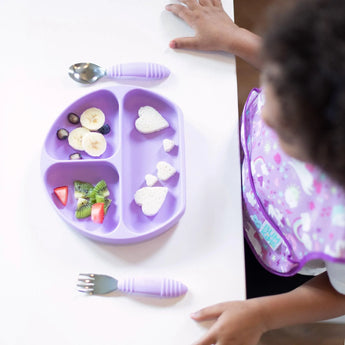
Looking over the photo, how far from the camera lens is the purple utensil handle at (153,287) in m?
0.58

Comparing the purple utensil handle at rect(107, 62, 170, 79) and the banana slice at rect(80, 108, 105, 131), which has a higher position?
the purple utensil handle at rect(107, 62, 170, 79)

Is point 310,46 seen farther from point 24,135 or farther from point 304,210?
point 24,135

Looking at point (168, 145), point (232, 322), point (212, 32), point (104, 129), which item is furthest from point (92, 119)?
point (232, 322)

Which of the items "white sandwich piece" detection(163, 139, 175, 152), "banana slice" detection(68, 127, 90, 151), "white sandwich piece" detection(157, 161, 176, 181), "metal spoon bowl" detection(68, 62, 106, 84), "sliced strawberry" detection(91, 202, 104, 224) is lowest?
"sliced strawberry" detection(91, 202, 104, 224)

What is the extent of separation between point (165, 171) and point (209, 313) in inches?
8.2

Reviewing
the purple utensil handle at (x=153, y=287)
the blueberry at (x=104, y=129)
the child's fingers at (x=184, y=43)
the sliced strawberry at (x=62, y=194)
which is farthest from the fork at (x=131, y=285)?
the child's fingers at (x=184, y=43)

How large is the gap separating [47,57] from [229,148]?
0.33 meters

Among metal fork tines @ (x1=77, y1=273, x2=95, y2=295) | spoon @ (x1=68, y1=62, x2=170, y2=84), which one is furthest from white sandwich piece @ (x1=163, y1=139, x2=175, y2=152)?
metal fork tines @ (x1=77, y1=273, x2=95, y2=295)

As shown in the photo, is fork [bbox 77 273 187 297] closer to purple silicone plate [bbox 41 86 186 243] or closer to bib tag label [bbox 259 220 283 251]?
purple silicone plate [bbox 41 86 186 243]

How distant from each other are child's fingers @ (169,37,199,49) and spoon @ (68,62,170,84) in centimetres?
5

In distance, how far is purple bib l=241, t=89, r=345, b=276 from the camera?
1.72 feet

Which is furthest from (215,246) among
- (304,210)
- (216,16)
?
(216,16)

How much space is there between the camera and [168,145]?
652mm

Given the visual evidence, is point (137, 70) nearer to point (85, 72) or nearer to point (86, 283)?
point (85, 72)
